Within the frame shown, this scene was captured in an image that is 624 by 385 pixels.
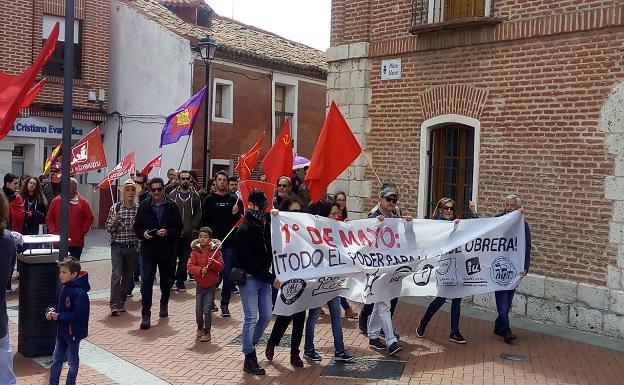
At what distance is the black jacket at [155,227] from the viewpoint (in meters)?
8.91

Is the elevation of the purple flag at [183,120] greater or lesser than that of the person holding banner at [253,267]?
greater

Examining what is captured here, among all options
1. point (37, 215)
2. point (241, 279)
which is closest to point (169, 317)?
Result: point (241, 279)

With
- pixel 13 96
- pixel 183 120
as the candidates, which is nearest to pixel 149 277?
pixel 13 96

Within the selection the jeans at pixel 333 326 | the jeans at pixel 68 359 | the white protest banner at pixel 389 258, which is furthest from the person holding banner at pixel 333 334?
the jeans at pixel 68 359

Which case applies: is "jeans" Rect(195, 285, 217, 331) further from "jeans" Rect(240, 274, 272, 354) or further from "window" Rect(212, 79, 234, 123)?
"window" Rect(212, 79, 234, 123)

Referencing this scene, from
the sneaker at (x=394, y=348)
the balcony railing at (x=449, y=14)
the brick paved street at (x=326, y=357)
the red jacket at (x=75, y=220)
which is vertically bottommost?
the brick paved street at (x=326, y=357)

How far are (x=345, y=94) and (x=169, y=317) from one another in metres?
5.08

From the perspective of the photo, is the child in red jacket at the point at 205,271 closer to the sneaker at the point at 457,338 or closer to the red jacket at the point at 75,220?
the red jacket at the point at 75,220

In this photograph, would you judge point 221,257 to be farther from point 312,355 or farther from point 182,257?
point 182,257

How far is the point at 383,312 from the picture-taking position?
7746mm

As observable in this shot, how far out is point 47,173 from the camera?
50.9 feet

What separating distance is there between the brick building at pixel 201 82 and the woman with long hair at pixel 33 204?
25.2 ft

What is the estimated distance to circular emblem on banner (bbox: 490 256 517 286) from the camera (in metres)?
8.59

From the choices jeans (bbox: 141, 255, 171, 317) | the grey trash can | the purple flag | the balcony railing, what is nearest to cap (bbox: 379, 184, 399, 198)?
jeans (bbox: 141, 255, 171, 317)
